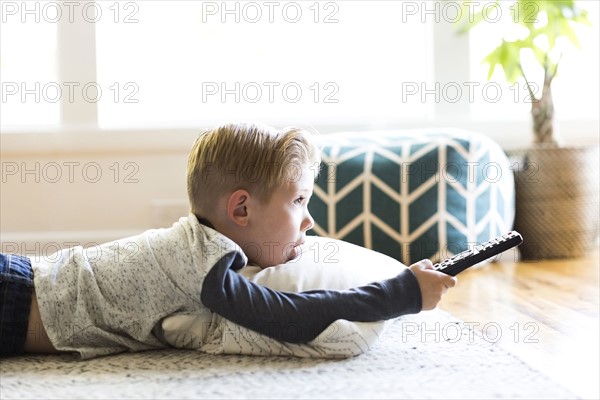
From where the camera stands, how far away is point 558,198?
240 cm

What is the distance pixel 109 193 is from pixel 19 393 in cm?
159

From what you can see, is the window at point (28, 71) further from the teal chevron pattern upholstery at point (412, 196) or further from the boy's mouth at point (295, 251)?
the boy's mouth at point (295, 251)

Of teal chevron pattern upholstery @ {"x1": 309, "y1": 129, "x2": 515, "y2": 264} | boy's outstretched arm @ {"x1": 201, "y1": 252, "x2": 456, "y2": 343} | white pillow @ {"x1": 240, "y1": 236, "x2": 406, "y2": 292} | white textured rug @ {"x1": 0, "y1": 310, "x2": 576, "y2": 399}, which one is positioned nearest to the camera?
white textured rug @ {"x1": 0, "y1": 310, "x2": 576, "y2": 399}

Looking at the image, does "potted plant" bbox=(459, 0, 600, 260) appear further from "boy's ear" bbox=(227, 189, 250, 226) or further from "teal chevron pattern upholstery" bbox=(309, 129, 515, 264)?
"boy's ear" bbox=(227, 189, 250, 226)

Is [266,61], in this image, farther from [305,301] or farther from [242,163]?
[305,301]

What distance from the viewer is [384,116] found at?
2699 mm

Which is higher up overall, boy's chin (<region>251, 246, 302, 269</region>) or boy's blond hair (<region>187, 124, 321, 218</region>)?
boy's blond hair (<region>187, 124, 321, 218</region>)

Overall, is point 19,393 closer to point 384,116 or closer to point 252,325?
point 252,325

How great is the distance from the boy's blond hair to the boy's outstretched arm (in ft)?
0.37

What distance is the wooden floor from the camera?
3.99ft

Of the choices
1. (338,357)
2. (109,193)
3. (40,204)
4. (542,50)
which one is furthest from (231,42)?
(338,357)

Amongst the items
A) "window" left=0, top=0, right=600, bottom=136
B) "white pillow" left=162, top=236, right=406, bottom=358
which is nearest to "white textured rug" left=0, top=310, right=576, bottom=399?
"white pillow" left=162, top=236, right=406, bottom=358

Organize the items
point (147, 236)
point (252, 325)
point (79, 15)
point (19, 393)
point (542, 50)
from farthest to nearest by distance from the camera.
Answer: point (79, 15) → point (542, 50) → point (147, 236) → point (252, 325) → point (19, 393)

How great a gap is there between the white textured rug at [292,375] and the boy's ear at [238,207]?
21 cm
